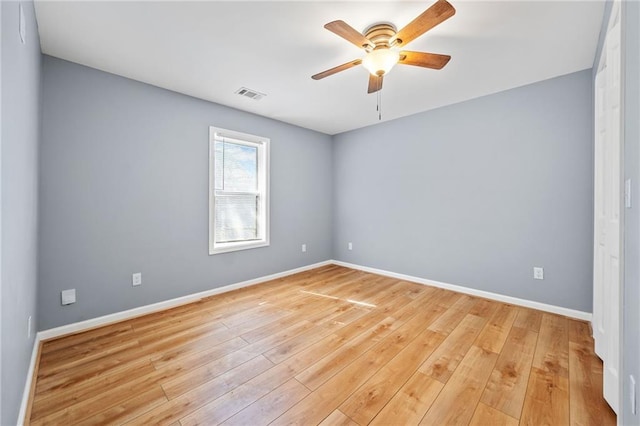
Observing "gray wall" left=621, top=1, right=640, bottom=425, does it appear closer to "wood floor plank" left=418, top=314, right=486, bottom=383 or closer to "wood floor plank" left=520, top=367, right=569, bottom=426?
"wood floor plank" left=520, top=367, right=569, bottom=426

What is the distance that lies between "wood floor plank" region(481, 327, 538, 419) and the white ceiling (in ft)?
Answer: 8.18

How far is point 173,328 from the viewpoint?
8.00ft

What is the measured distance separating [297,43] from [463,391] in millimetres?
2785

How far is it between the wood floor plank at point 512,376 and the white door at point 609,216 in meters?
0.40

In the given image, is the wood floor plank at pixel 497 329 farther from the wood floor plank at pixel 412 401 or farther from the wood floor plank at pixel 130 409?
the wood floor plank at pixel 130 409

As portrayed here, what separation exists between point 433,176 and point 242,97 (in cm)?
276

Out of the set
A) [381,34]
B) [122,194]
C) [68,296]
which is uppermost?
[381,34]

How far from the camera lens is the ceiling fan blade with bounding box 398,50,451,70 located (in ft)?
6.23

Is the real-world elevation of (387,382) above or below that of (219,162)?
below

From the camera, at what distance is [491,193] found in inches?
123

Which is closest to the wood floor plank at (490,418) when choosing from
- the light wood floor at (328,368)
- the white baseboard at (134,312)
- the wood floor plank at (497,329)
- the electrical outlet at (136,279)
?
the light wood floor at (328,368)

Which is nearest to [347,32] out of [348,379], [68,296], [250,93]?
[250,93]

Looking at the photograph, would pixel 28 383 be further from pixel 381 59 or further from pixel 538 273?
pixel 538 273

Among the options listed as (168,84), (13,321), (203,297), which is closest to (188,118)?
(168,84)
